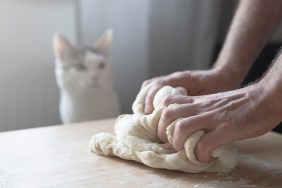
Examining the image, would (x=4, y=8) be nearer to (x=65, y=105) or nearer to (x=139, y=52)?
(x=65, y=105)

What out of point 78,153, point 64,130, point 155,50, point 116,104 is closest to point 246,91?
point 78,153

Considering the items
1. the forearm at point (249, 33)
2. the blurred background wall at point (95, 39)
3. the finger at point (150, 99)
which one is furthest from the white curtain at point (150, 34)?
the finger at point (150, 99)

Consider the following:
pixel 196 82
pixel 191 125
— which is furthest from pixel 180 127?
pixel 196 82

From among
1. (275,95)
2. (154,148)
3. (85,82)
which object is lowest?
(85,82)

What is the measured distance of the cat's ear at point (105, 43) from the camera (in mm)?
1574

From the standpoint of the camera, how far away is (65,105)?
1.58m

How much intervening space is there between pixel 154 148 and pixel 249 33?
0.53m

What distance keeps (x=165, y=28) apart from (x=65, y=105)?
55cm

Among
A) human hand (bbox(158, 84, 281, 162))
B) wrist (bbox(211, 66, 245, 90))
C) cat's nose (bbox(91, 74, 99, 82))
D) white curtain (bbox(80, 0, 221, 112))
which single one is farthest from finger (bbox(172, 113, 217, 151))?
white curtain (bbox(80, 0, 221, 112))

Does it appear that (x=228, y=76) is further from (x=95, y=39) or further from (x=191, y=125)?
(x=95, y=39)

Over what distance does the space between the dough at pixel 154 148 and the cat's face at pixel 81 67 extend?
0.77 meters

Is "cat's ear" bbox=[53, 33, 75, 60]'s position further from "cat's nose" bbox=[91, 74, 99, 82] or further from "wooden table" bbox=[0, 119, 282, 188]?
"wooden table" bbox=[0, 119, 282, 188]

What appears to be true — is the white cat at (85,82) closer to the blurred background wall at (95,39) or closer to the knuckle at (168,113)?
the blurred background wall at (95,39)

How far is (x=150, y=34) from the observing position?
1.70m
